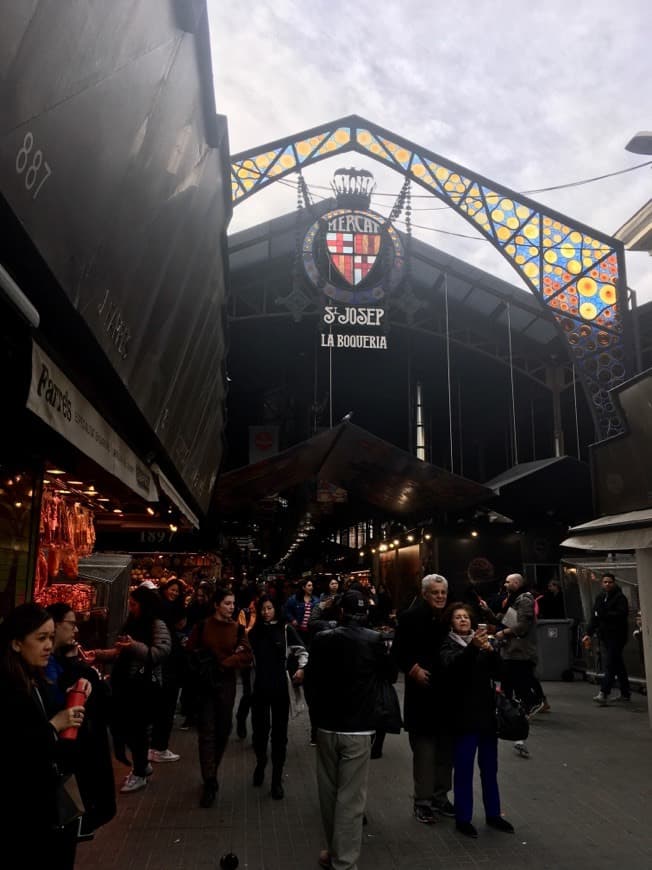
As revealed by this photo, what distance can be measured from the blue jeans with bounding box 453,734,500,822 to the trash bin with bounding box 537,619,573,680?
8895 millimetres

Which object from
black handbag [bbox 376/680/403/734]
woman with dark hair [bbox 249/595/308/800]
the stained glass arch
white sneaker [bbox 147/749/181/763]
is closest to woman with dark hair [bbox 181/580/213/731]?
white sneaker [bbox 147/749/181/763]

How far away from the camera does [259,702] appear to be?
652 centimetres

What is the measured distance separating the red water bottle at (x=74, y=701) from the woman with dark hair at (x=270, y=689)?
3.43 meters

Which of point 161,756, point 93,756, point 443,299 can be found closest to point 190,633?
point 161,756

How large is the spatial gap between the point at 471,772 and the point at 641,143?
10.5m

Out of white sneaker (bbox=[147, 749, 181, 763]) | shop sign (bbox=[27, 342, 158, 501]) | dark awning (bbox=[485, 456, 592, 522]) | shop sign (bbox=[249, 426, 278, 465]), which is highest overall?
shop sign (bbox=[249, 426, 278, 465])

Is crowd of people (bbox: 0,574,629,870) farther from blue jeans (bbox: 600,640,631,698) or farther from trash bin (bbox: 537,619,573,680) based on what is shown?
trash bin (bbox: 537,619,573,680)

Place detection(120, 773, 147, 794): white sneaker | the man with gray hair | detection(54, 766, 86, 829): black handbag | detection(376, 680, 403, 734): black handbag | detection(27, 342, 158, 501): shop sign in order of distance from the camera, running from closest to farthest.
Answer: detection(54, 766, 86, 829): black handbag → detection(27, 342, 158, 501): shop sign → detection(376, 680, 403, 734): black handbag → the man with gray hair → detection(120, 773, 147, 794): white sneaker

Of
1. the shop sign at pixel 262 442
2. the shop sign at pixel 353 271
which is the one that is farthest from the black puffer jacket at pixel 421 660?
the shop sign at pixel 262 442

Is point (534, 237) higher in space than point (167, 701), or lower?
higher

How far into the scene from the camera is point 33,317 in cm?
311

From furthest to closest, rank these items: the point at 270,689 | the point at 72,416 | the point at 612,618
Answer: the point at 612,618, the point at 270,689, the point at 72,416

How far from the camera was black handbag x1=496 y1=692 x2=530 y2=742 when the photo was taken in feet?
18.0

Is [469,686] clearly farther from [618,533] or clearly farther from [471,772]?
[618,533]
